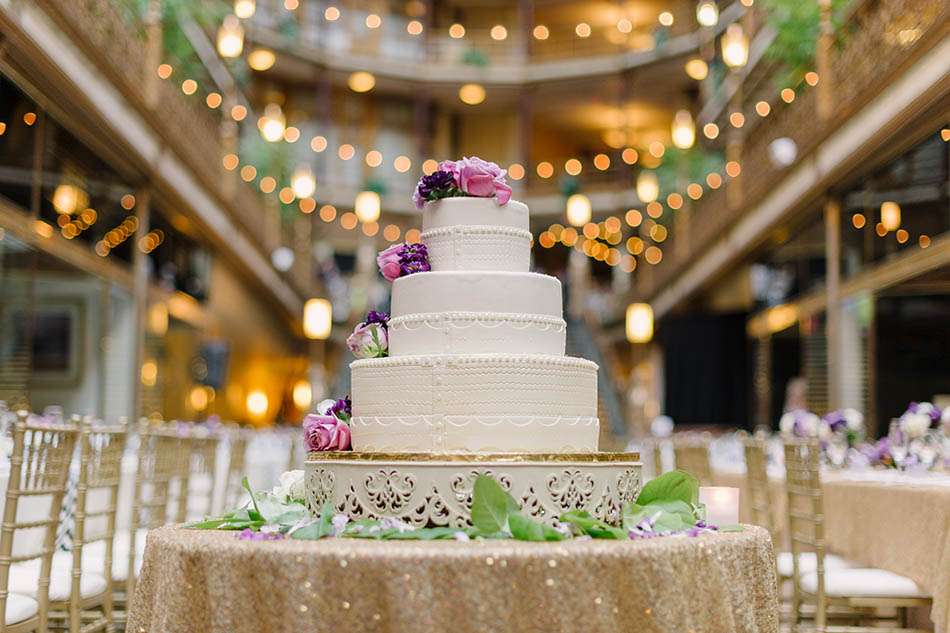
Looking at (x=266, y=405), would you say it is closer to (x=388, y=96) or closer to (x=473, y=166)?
(x=388, y=96)

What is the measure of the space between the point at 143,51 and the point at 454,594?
10.1m

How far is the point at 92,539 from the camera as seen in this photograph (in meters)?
4.92

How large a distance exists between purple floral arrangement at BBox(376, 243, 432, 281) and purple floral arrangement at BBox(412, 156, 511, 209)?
169 millimetres

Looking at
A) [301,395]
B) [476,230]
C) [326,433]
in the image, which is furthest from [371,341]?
[301,395]

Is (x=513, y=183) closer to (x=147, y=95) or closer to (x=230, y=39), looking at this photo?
(x=230, y=39)

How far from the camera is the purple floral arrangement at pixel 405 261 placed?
335 cm

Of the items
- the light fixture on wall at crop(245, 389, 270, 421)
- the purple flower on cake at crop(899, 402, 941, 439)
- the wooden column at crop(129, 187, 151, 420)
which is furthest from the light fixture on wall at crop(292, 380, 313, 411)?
the purple flower on cake at crop(899, 402, 941, 439)

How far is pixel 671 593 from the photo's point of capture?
245cm

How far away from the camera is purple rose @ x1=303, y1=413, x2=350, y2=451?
10.3 ft

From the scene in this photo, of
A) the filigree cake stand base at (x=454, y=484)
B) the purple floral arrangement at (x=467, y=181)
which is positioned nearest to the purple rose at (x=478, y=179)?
the purple floral arrangement at (x=467, y=181)

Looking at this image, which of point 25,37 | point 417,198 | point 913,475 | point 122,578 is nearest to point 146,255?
point 25,37

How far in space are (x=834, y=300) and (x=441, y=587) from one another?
1091 centimetres

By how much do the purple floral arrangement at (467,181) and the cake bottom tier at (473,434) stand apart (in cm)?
71

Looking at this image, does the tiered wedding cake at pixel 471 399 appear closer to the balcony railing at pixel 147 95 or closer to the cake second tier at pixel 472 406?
the cake second tier at pixel 472 406
